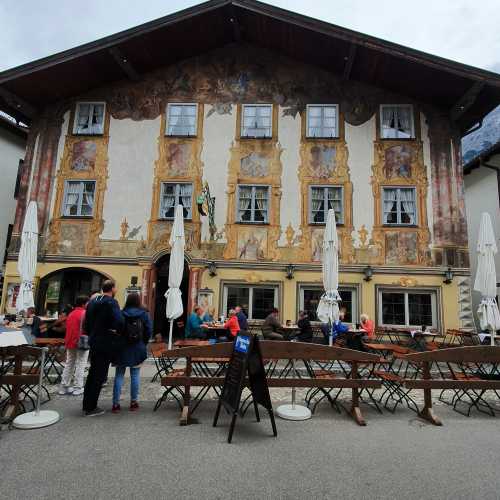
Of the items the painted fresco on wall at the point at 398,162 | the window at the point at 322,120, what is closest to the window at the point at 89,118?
the window at the point at 322,120

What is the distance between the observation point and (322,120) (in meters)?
14.3

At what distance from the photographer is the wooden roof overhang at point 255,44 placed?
12898mm

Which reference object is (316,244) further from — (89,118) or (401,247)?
(89,118)

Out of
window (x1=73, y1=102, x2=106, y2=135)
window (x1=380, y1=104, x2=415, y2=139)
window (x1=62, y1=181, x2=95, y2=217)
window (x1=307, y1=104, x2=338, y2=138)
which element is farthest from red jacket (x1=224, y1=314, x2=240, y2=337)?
window (x1=73, y1=102, x2=106, y2=135)

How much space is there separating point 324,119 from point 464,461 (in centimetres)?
1243

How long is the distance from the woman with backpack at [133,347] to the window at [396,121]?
456 inches

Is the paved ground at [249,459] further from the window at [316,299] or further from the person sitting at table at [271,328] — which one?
the window at [316,299]

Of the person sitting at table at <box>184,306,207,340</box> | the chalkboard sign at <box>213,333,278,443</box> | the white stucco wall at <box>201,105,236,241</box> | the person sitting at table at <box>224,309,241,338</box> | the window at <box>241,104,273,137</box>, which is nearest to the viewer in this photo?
the chalkboard sign at <box>213,333,278,443</box>

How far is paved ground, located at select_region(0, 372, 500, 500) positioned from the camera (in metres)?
3.24

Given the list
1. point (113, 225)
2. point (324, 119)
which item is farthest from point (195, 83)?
point (113, 225)

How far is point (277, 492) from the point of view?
321cm

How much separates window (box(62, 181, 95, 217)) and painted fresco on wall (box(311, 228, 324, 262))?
7.68 metres

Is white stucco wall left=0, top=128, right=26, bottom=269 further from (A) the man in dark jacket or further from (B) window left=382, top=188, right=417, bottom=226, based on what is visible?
(B) window left=382, top=188, right=417, bottom=226

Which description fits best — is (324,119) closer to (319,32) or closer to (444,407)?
(319,32)
